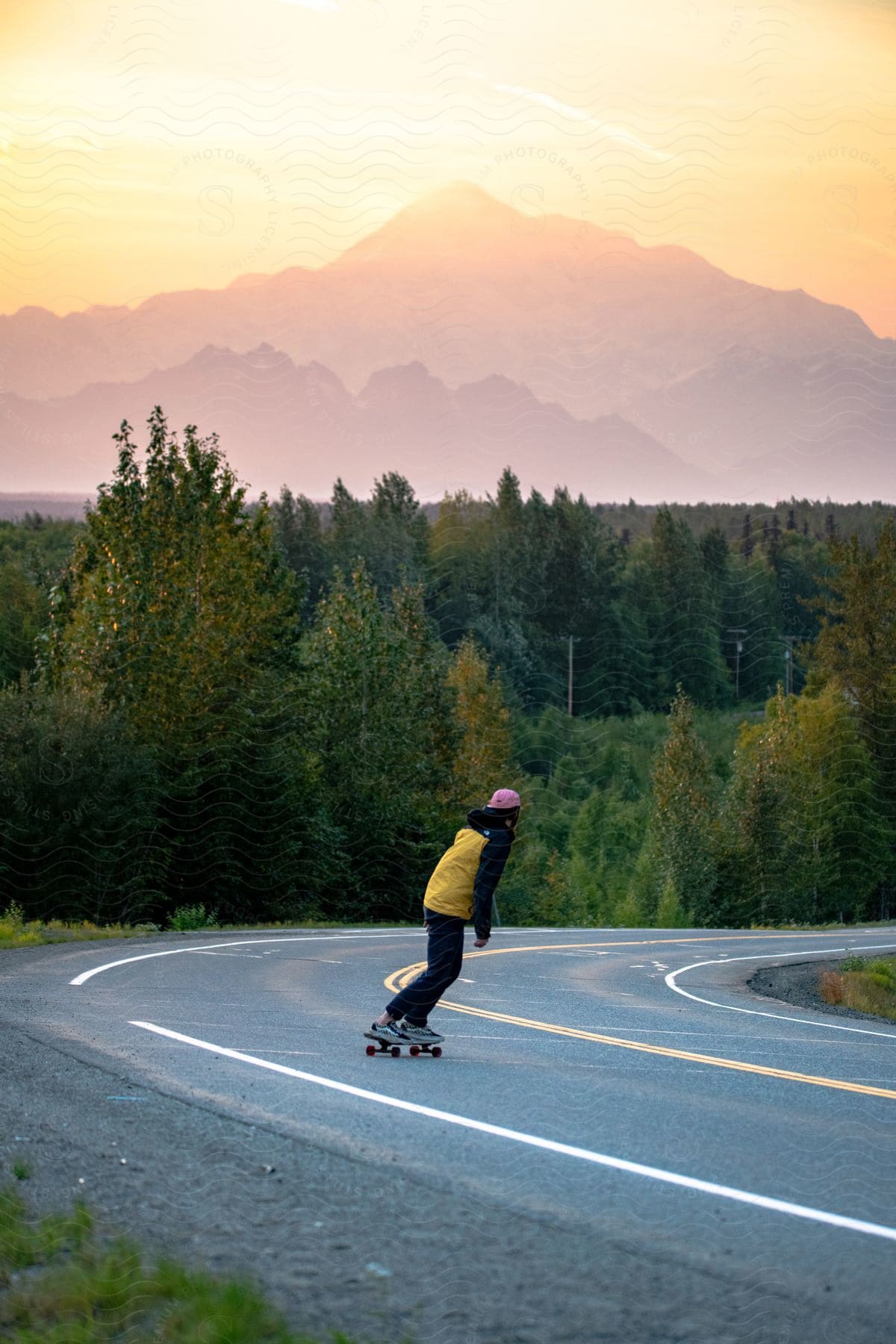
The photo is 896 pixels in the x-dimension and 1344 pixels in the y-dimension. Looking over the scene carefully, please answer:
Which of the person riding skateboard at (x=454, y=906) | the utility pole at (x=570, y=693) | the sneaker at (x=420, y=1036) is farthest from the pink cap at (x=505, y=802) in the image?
the utility pole at (x=570, y=693)

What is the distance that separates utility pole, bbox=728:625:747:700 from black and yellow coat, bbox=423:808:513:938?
418ft

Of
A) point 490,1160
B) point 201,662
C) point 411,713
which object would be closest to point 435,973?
point 490,1160

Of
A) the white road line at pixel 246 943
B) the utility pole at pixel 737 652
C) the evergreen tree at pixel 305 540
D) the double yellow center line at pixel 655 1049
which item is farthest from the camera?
the utility pole at pixel 737 652

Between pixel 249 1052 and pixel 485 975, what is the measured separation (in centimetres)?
1011

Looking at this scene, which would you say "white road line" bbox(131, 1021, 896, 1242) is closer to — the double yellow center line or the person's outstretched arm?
the person's outstretched arm

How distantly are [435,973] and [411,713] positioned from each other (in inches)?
1920

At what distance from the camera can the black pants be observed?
1130cm

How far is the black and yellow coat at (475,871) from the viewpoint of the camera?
11.0 metres

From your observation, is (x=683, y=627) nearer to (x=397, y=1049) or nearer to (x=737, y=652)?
(x=737, y=652)

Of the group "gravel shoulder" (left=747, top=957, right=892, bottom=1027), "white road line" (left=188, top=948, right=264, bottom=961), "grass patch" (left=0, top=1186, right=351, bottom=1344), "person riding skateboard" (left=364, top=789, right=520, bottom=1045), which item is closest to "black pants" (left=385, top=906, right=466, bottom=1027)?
"person riding skateboard" (left=364, top=789, right=520, bottom=1045)

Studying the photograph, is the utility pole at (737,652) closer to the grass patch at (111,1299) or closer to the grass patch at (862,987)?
the grass patch at (862,987)

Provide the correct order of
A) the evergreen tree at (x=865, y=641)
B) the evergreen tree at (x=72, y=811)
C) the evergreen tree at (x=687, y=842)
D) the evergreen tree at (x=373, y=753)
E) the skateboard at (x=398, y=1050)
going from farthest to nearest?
the evergreen tree at (x=865, y=641) < the evergreen tree at (x=687, y=842) < the evergreen tree at (x=373, y=753) < the evergreen tree at (x=72, y=811) < the skateboard at (x=398, y=1050)

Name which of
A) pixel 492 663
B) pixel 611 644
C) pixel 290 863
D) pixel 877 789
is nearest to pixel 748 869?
pixel 877 789

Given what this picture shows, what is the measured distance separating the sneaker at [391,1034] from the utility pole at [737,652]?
418 ft
